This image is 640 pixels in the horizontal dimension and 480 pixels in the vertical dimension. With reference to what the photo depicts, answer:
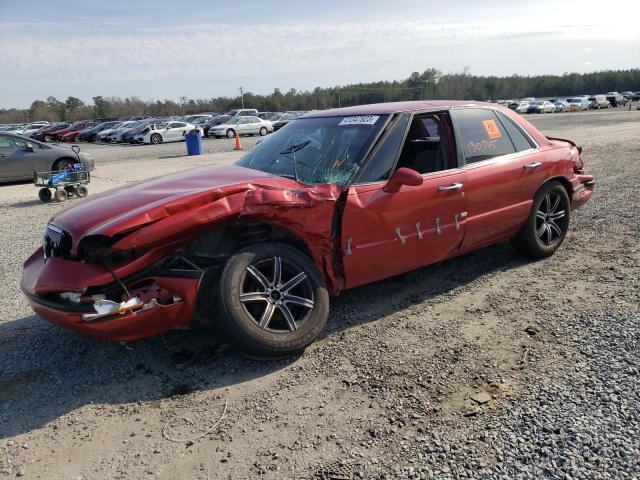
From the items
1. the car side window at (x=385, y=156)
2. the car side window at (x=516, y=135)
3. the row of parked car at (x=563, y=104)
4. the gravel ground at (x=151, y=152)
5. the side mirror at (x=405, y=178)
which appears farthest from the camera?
the row of parked car at (x=563, y=104)

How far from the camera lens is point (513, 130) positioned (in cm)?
495

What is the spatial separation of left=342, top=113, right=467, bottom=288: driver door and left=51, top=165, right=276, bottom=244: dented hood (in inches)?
25.7

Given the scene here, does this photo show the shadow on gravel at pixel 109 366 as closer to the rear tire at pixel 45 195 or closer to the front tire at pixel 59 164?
the rear tire at pixel 45 195

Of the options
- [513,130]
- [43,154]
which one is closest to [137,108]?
[43,154]

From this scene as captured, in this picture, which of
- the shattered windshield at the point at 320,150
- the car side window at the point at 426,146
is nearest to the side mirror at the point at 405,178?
the shattered windshield at the point at 320,150

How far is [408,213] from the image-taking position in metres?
3.91

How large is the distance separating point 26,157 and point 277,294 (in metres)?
13.1

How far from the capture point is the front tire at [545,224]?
4922mm

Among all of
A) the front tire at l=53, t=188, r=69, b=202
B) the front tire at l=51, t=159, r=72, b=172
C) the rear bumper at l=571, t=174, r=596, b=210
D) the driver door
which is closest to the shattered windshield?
the driver door

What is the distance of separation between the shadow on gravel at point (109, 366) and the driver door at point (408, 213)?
455mm

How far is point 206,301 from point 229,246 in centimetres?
42

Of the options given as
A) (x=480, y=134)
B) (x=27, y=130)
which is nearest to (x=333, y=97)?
(x=27, y=130)

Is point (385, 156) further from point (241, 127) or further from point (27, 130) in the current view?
point (27, 130)

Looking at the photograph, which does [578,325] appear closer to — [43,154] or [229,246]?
[229,246]
